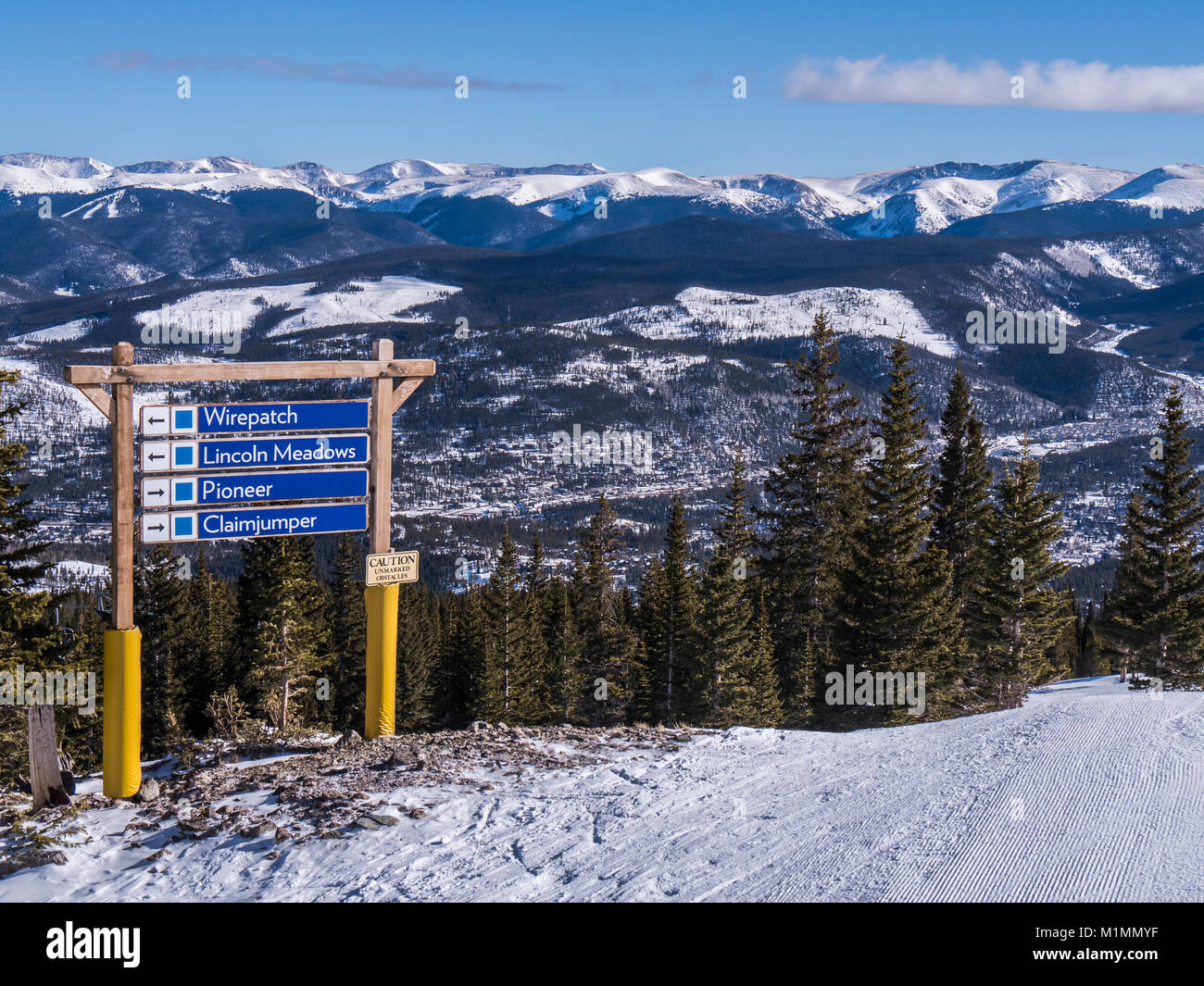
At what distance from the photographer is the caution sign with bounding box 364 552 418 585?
17141 mm

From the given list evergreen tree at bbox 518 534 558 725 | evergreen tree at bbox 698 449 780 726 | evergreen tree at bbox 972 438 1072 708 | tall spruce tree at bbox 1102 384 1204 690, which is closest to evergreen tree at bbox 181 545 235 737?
evergreen tree at bbox 518 534 558 725

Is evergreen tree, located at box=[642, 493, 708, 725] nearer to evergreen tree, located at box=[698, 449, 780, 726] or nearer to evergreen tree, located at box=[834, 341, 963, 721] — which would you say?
evergreen tree, located at box=[698, 449, 780, 726]

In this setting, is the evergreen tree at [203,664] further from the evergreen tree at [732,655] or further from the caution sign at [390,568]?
the caution sign at [390,568]

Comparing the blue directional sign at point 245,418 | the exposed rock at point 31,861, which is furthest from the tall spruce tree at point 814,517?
the exposed rock at point 31,861

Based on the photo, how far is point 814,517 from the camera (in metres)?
39.1

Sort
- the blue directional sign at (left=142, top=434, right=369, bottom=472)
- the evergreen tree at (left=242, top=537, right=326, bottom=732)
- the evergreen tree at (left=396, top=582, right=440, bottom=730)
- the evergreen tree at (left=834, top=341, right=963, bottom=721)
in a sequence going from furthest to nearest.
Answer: the evergreen tree at (left=396, top=582, right=440, bottom=730) → the evergreen tree at (left=242, top=537, right=326, bottom=732) → the evergreen tree at (left=834, top=341, right=963, bottom=721) → the blue directional sign at (left=142, top=434, right=369, bottom=472)

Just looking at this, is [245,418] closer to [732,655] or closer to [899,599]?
[899,599]

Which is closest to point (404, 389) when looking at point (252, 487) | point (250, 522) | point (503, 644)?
point (252, 487)

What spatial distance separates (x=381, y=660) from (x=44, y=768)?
5154mm

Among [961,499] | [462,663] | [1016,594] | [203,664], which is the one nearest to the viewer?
[1016,594]

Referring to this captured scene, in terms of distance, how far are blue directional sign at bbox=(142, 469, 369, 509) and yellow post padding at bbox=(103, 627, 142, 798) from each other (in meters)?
2.07

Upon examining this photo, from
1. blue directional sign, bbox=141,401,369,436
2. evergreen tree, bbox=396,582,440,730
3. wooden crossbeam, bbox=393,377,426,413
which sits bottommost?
evergreen tree, bbox=396,582,440,730

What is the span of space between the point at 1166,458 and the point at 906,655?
1565cm

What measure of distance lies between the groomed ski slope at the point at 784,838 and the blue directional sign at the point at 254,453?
513 centimetres
